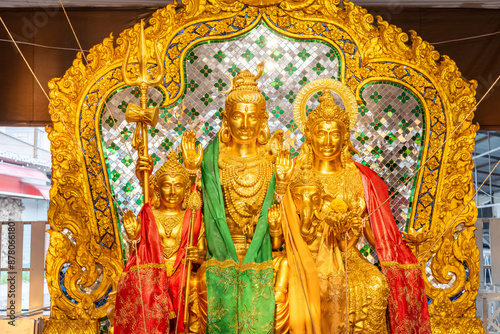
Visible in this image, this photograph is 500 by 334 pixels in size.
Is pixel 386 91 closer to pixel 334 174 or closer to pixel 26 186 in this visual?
pixel 334 174

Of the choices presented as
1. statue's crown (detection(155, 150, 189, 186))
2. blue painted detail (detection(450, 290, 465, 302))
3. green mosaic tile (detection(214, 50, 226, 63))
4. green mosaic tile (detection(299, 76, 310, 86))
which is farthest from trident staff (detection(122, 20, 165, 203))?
blue painted detail (detection(450, 290, 465, 302))

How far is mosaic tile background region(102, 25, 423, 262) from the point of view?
17.5ft

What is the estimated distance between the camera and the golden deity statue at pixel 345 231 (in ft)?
13.4

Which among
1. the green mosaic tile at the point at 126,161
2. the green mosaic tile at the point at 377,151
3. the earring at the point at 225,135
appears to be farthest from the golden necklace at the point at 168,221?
→ the green mosaic tile at the point at 377,151

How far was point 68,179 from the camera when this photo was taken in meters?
5.16

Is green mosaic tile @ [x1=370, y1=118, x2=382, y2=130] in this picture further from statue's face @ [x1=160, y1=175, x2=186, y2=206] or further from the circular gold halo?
statue's face @ [x1=160, y1=175, x2=186, y2=206]

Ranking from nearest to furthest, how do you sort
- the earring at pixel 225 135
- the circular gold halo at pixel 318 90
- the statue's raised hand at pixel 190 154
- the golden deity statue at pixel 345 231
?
1. the golden deity statue at pixel 345 231
2. the statue's raised hand at pixel 190 154
3. the earring at pixel 225 135
4. the circular gold halo at pixel 318 90

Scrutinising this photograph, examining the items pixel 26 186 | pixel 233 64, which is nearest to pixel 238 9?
pixel 233 64

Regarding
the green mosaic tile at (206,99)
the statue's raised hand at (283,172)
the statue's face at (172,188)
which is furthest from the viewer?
the green mosaic tile at (206,99)

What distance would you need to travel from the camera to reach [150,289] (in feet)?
13.6

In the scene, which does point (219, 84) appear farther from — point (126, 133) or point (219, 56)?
point (126, 133)

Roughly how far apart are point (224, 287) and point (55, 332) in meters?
1.76

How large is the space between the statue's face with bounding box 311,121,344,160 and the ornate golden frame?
2.57 feet

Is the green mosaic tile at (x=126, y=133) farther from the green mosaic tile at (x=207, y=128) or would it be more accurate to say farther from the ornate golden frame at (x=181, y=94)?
the green mosaic tile at (x=207, y=128)
